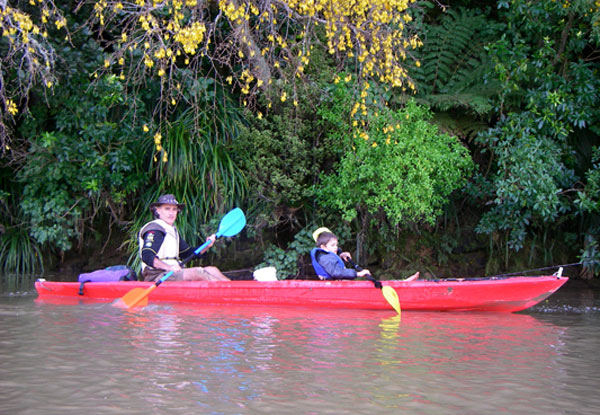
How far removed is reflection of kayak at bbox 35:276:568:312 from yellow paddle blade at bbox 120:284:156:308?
0.11 meters

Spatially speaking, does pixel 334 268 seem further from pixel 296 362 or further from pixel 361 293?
pixel 296 362

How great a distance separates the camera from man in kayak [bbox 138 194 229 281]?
8148 millimetres

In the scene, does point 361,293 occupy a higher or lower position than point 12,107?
lower

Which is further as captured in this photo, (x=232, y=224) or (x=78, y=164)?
(x=78, y=164)

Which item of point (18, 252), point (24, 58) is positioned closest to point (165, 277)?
point (24, 58)

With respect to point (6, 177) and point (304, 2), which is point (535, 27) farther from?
point (6, 177)

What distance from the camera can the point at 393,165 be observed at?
8852 mm

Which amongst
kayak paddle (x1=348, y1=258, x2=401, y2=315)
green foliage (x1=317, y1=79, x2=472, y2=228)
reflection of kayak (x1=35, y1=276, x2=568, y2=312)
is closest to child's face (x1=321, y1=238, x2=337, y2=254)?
reflection of kayak (x1=35, y1=276, x2=568, y2=312)

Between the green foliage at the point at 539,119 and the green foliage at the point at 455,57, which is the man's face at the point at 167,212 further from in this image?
the green foliage at the point at 539,119

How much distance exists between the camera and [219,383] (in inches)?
168

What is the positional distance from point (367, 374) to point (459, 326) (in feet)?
7.33

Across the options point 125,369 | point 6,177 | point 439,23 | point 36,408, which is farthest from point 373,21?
point 6,177

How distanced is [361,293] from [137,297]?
2.43m

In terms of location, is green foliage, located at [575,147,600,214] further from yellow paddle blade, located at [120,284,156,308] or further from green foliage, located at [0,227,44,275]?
green foliage, located at [0,227,44,275]
